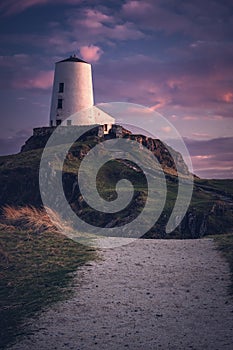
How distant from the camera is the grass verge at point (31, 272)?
49.2 ft

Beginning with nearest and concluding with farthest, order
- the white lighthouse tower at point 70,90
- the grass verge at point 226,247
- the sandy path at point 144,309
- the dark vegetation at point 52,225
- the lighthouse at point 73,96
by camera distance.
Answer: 1. the sandy path at point 144,309
2. the dark vegetation at point 52,225
3. the grass verge at point 226,247
4. the lighthouse at point 73,96
5. the white lighthouse tower at point 70,90

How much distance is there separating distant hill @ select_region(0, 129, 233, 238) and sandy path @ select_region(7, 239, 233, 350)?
22.4 metres

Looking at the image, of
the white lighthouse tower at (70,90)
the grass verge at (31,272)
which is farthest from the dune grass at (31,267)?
the white lighthouse tower at (70,90)

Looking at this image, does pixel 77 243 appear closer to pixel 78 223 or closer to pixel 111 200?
pixel 78 223

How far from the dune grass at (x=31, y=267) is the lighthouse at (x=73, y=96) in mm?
49402

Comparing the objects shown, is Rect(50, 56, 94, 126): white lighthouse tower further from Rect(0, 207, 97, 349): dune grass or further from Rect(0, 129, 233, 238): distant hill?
Rect(0, 207, 97, 349): dune grass

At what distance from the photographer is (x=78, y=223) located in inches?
1706

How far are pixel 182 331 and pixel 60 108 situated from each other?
67358mm

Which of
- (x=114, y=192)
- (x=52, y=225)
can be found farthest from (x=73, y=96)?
(x=52, y=225)

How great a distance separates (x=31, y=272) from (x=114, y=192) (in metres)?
33.8

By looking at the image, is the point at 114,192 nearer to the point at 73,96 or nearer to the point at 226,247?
the point at 73,96

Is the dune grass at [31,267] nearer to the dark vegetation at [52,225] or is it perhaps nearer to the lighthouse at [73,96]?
the dark vegetation at [52,225]

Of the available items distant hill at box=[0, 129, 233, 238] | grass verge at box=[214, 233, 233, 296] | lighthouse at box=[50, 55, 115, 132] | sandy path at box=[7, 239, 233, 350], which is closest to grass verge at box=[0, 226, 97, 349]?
sandy path at box=[7, 239, 233, 350]

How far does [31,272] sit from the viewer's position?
62.7 ft
